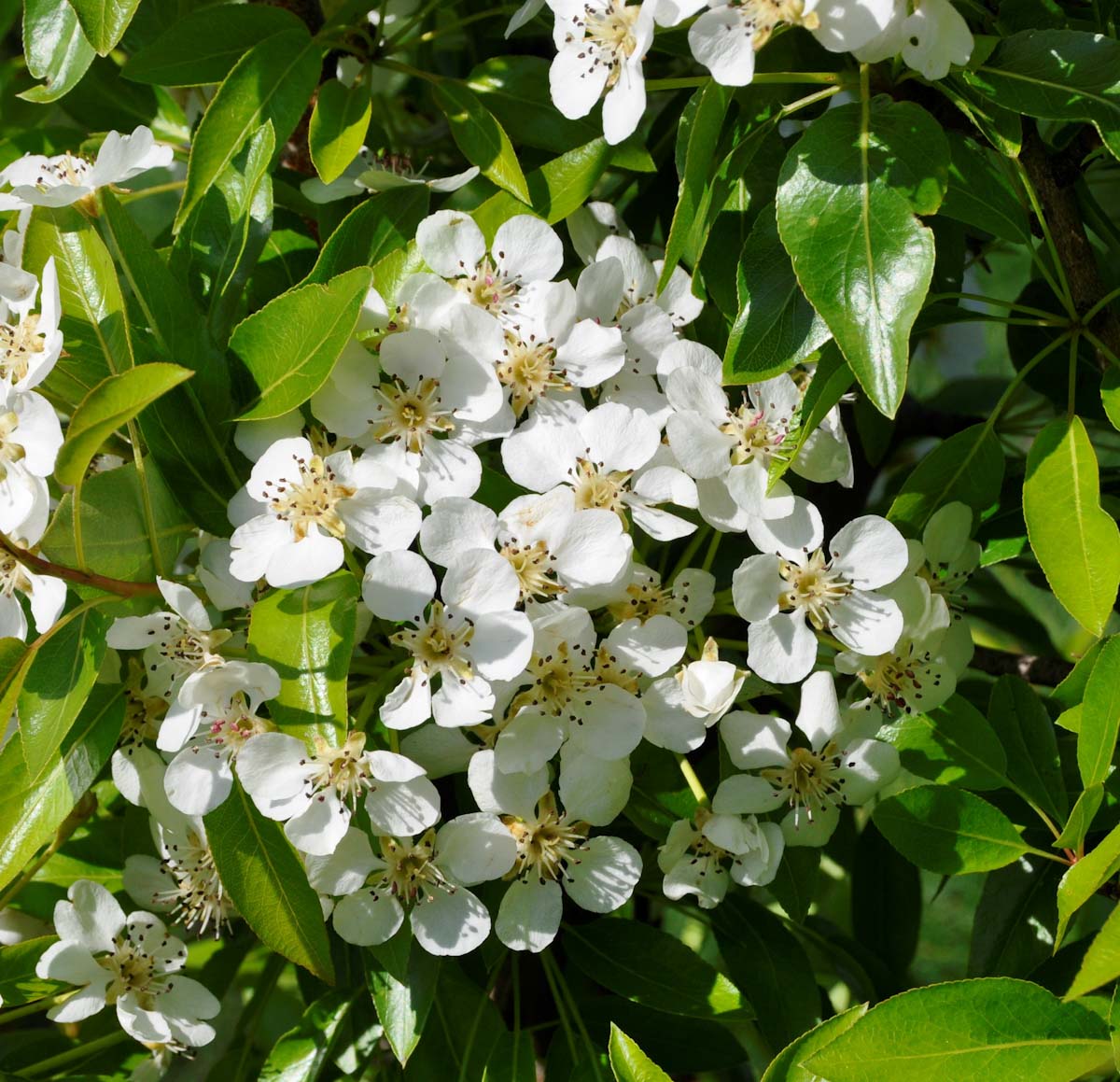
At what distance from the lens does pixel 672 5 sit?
980mm

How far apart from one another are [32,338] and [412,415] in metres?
0.31

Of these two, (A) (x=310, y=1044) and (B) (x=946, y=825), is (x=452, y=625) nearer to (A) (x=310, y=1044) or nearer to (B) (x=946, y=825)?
(B) (x=946, y=825)

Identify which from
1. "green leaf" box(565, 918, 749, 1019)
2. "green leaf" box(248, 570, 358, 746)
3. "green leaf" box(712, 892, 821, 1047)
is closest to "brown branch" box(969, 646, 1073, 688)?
"green leaf" box(712, 892, 821, 1047)

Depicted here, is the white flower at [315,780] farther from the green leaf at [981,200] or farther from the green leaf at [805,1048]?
the green leaf at [981,200]

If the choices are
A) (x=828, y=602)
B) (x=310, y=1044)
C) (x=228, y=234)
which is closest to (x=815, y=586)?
(x=828, y=602)

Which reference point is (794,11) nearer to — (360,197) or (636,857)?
(360,197)

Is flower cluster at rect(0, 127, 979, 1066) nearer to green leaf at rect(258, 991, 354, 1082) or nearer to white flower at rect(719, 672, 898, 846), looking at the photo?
white flower at rect(719, 672, 898, 846)

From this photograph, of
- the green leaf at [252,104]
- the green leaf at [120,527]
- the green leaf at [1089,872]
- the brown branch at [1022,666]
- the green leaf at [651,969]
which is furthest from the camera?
the brown branch at [1022,666]

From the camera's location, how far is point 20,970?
1.25 meters

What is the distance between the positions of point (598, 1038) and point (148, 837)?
51 centimetres

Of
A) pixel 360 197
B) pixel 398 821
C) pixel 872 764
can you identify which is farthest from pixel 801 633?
pixel 360 197

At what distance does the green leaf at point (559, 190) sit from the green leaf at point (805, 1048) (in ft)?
2.31

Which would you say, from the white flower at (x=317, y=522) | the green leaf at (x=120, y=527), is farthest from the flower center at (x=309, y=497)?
the green leaf at (x=120, y=527)

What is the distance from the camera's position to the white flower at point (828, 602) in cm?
109
